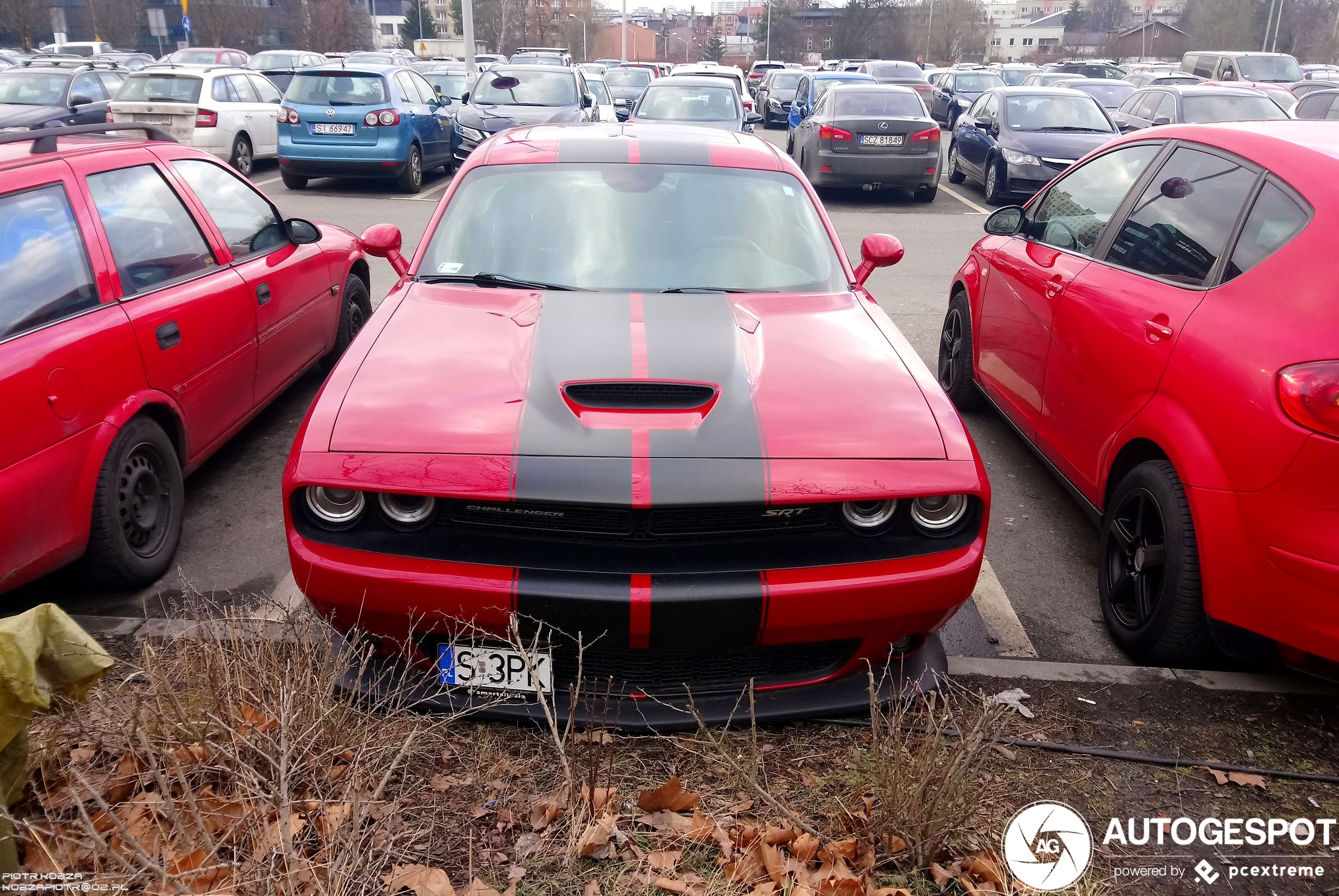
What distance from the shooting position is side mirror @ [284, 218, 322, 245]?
5.48 meters

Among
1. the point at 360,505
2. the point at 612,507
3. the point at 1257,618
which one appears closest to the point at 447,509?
the point at 360,505

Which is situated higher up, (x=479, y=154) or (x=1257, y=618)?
(x=479, y=154)

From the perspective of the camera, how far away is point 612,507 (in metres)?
2.72

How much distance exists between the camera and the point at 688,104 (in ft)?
48.8

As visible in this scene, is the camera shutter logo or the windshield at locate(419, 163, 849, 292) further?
the windshield at locate(419, 163, 849, 292)

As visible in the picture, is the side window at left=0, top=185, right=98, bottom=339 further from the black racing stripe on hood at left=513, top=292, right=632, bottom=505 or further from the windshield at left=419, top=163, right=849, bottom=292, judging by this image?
the black racing stripe on hood at left=513, top=292, right=632, bottom=505

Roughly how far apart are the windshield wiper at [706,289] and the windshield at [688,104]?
1114 cm

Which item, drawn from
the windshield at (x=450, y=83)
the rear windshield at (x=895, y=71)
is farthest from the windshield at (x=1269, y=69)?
the windshield at (x=450, y=83)

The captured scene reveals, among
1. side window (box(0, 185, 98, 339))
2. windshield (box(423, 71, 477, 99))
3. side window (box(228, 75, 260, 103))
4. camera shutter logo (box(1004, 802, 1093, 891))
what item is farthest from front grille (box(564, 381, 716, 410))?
windshield (box(423, 71, 477, 99))

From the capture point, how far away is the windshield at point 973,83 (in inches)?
1108

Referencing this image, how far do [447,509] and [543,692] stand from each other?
59cm

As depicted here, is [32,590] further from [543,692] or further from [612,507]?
[612,507]

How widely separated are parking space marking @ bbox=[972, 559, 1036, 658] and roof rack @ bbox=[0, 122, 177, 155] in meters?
4.08

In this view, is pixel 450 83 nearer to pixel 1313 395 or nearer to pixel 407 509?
pixel 407 509
